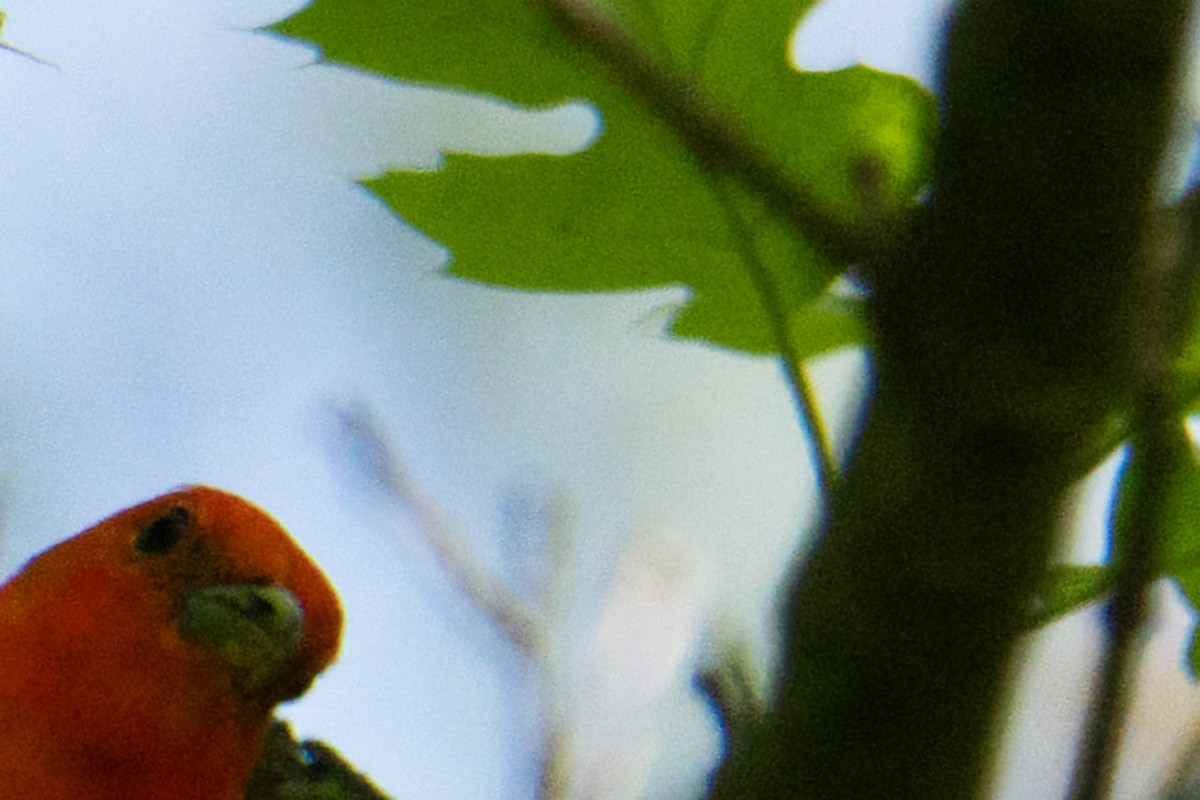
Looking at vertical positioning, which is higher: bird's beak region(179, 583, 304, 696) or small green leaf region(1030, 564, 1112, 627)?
small green leaf region(1030, 564, 1112, 627)

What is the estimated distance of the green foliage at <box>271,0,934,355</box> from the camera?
136cm

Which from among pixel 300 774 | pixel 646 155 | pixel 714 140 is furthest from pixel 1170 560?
pixel 300 774

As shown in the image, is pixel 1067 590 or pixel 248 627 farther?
pixel 248 627

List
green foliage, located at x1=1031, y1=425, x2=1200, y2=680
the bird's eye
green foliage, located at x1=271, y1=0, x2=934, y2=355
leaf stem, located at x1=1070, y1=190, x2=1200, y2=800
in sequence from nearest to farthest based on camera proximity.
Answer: leaf stem, located at x1=1070, y1=190, x2=1200, y2=800 < green foliage, located at x1=1031, y1=425, x2=1200, y2=680 < green foliage, located at x1=271, y1=0, x2=934, y2=355 < the bird's eye

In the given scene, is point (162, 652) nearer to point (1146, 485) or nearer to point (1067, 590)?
point (1067, 590)

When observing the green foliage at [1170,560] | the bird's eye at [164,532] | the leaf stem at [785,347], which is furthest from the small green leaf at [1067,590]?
the bird's eye at [164,532]

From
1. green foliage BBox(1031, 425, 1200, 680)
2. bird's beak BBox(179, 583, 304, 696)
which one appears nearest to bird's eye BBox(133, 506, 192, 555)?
bird's beak BBox(179, 583, 304, 696)

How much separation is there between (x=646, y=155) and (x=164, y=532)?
176 cm

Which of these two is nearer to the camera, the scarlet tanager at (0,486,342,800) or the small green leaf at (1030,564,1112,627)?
the small green leaf at (1030,564,1112,627)

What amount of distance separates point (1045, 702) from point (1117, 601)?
3586mm

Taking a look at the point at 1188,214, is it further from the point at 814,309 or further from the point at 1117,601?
the point at 814,309

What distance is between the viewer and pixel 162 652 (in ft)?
9.17

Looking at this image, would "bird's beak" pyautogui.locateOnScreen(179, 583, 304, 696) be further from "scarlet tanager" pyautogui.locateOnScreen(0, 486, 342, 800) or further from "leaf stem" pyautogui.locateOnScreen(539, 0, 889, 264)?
"leaf stem" pyautogui.locateOnScreen(539, 0, 889, 264)

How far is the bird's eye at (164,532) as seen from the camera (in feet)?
9.45
